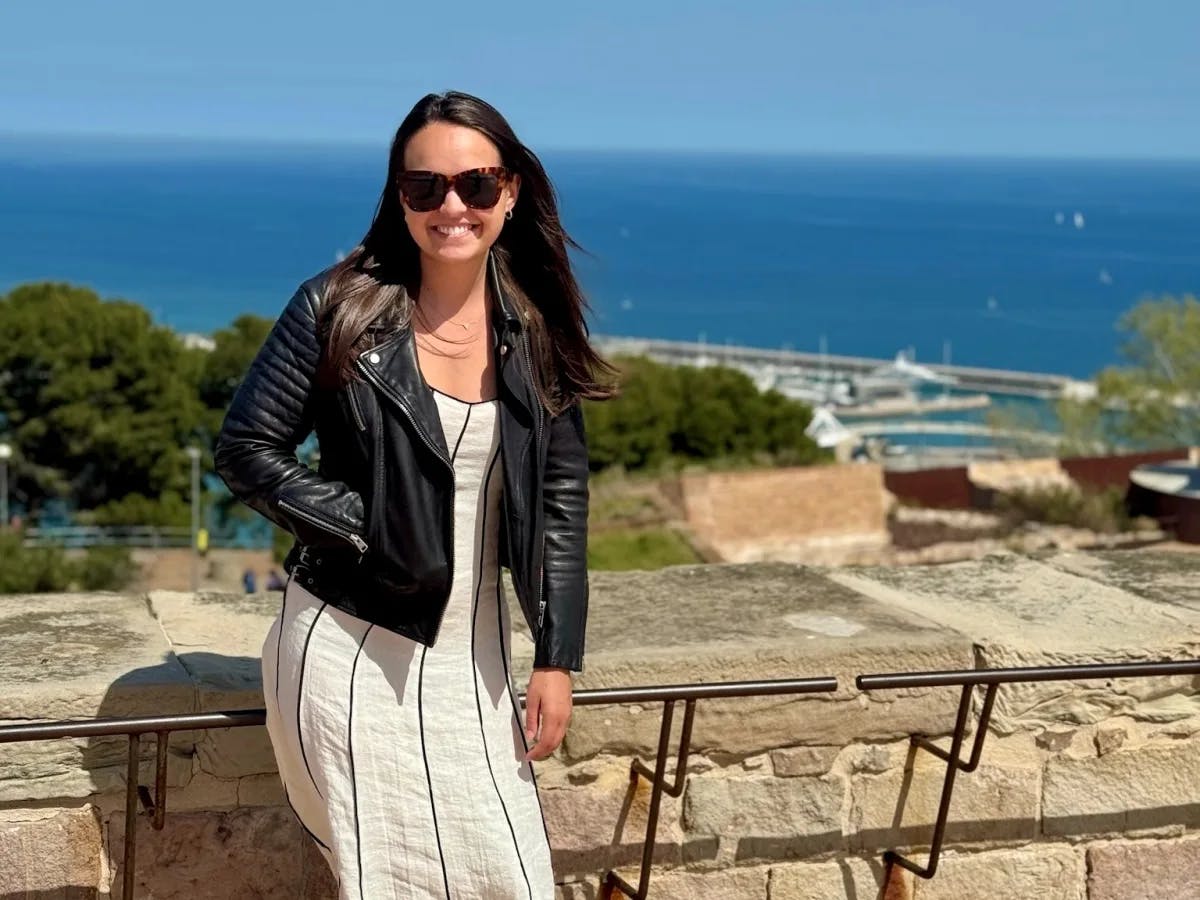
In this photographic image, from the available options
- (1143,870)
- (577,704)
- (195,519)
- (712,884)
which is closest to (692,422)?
(195,519)

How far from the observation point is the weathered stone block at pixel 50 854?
247 centimetres

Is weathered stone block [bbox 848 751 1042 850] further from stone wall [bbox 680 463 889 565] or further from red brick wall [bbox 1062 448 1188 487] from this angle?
red brick wall [bbox 1062 448 1188 487]

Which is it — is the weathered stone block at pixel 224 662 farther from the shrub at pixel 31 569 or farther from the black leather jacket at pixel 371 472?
the shrub at pixel 31 569

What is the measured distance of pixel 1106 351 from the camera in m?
126

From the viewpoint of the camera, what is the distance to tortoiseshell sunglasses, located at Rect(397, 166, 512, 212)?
2109 millimetres

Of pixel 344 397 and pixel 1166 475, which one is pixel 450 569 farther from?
pixel 1166 475

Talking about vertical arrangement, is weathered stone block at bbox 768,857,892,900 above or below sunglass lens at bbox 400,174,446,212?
below

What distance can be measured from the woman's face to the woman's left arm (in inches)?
11.3

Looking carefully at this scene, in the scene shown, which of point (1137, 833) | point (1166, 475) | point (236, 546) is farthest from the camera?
point (236, 546)

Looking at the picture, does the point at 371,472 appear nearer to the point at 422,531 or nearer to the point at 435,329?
the point at 422,531

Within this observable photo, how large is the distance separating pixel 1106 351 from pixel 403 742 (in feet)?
432

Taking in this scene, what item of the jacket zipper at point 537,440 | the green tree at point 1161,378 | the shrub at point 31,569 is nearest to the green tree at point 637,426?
the shrub at point 31,569

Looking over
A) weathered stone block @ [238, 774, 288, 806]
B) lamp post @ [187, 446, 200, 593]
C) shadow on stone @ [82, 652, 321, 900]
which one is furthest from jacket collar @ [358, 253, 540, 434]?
lamp post @ [187, 446, 200, 593]

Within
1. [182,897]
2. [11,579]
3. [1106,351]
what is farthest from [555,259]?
[1106,351]
